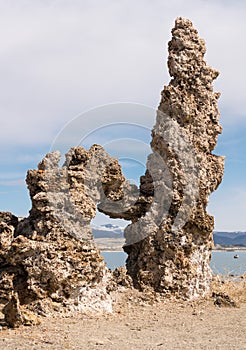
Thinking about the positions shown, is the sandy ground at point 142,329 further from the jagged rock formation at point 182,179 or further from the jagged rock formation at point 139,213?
the jagged rock formation at point 182,179

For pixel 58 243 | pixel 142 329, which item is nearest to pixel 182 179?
pixel 58 243

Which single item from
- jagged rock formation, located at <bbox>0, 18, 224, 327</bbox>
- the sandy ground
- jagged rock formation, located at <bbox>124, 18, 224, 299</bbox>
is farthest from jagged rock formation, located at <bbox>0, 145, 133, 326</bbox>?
jagged rock formation, located at <bbox>124, 18, 224, 299</bbox>

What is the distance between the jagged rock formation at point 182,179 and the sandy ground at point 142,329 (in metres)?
0.66

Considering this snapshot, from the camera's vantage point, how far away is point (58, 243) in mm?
9664

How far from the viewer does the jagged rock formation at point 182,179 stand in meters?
→ 10.9

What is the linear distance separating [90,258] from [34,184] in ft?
Result: 6.05

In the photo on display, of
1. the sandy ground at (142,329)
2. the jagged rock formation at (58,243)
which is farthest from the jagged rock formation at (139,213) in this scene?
the sandy ground at (142,329)

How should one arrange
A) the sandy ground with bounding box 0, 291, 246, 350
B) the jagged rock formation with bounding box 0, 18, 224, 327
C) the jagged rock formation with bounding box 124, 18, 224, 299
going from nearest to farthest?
the sandy ground with bounding box 0, 291, 246, 350
the jagged rock formation with bounding box 0, 18, 224, 327
the jagged rock formation with bounding box 124, 18, 224, 299

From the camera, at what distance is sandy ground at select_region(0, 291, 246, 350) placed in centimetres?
763

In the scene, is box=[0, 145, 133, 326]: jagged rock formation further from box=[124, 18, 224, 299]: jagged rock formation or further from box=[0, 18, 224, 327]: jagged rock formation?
box=[124, 18, 224, 299]: jagged rock formation

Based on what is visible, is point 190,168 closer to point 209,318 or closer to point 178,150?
point 178,150

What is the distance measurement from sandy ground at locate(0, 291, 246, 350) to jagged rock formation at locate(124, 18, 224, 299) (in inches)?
26.2

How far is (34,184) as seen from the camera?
10.4 metres

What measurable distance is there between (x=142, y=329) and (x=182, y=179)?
11.4ft
